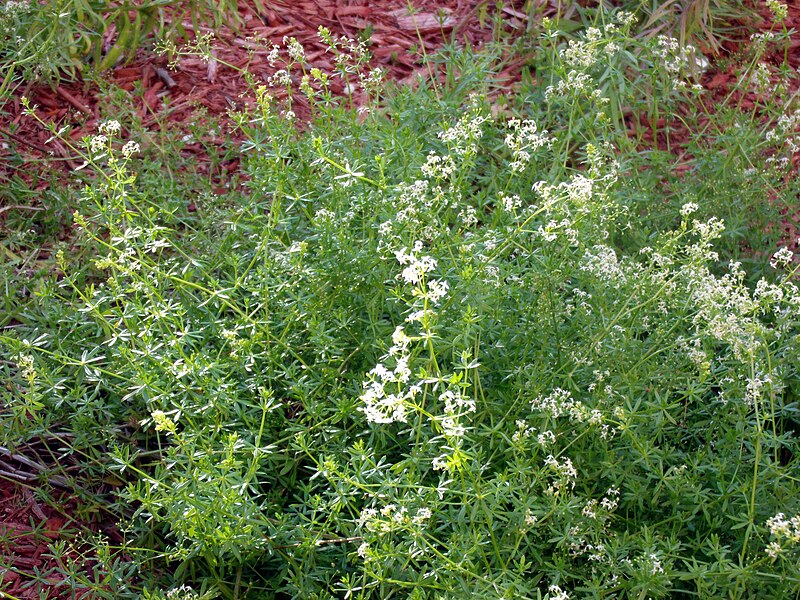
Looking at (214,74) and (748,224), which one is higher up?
(748,224)

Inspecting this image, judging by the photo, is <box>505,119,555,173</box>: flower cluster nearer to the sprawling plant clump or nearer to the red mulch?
the sprawling plant clump

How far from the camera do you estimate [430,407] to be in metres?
3.21

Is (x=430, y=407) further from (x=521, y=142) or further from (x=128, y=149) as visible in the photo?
(x=128, y=149)

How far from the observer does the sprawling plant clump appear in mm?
2803

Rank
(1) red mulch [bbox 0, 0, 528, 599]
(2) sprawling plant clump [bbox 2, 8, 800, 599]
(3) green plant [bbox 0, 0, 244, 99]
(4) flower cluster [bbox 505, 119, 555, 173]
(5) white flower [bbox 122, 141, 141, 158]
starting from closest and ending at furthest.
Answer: (2) sprawling plant clump [bbox 2, 8, 800, 599]
(5) white flower [bbox 122, 141, 141, 158]
(4) flower cluster [bbox 505, 119, 555, 173]
(3) green plant [bbox 0, 0, 244, 99]
(1) red mulch [bbox 0, 0, 528, 599]

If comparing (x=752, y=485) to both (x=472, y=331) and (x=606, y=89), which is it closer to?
(x=472, y=331)

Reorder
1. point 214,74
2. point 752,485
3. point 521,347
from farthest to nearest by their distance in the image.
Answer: point 214,74
point 521,347
point 752,485

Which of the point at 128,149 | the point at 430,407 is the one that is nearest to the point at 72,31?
the point at 128,149

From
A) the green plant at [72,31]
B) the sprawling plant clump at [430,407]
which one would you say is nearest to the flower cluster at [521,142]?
the sprawling plant clump at [430,407]

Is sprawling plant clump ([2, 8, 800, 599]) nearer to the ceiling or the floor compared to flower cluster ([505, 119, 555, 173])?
nearer to the floor

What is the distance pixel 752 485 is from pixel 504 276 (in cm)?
110

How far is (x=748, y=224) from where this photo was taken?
443 cm

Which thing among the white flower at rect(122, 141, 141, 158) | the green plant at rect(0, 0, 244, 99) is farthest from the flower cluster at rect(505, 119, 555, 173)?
the green plant at rect(0, 0, 244, 99)

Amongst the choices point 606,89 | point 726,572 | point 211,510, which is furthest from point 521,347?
point 606,89
